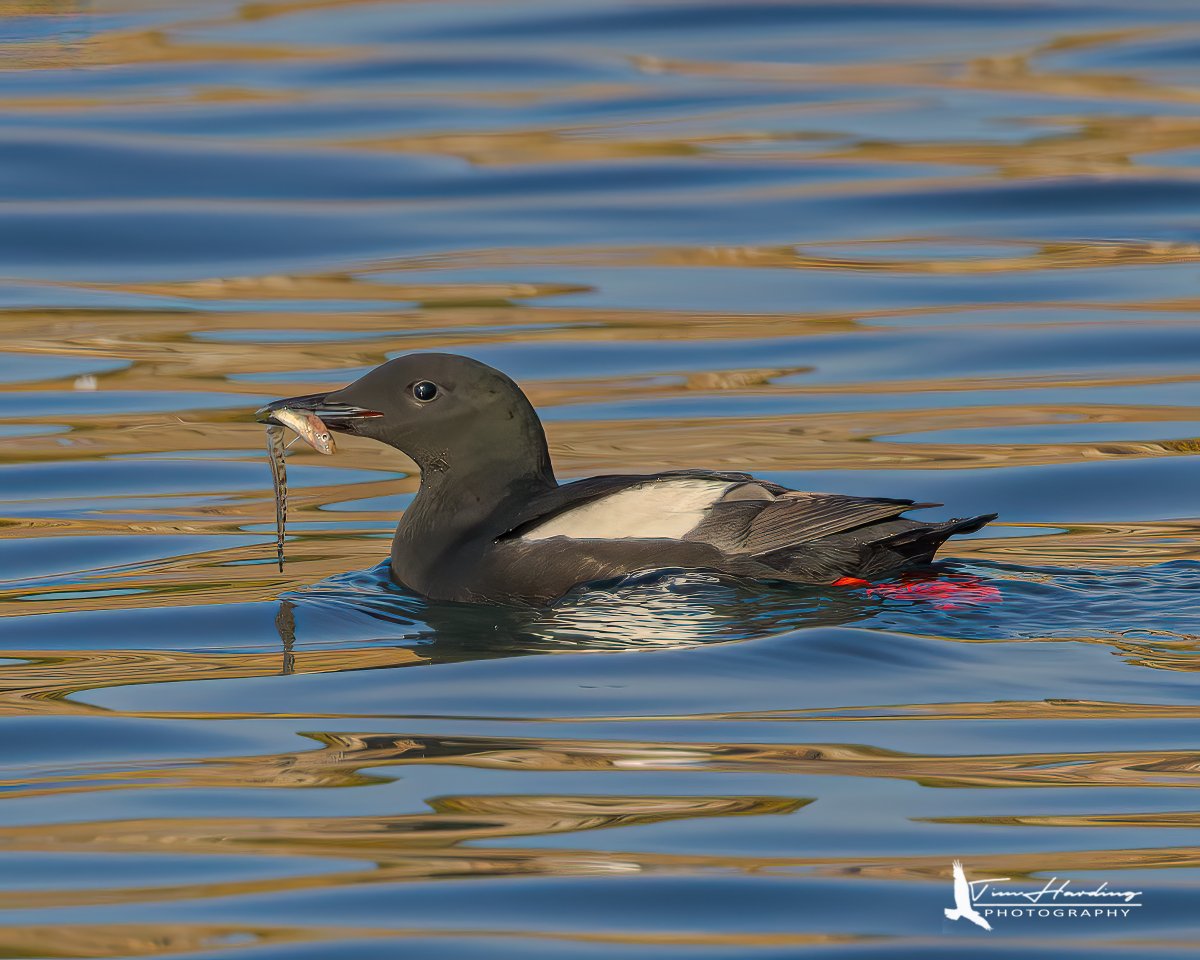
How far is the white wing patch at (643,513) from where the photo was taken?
6.82 meters

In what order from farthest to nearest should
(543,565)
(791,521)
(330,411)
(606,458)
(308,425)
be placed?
1. (606,458)
2. (330,411)
3. (308,425)
4. (543,565)
5. (791,521)

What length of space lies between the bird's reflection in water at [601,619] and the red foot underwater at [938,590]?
58 millimetres

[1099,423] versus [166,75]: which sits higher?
[166,75]

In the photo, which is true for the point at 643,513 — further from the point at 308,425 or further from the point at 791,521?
the point at 308,425

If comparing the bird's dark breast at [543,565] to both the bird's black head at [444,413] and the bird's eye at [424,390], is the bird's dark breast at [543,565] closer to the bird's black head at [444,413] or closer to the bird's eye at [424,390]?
the bird's black head at [444,413]

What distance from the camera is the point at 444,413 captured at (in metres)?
7.35

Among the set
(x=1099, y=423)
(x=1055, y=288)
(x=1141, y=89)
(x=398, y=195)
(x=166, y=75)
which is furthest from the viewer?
(x=166, y=75)

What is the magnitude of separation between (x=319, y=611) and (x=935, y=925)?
335cm

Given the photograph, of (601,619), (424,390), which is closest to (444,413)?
(424,390)

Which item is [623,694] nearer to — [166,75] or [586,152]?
[586,152]

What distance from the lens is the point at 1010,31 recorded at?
1967 cm

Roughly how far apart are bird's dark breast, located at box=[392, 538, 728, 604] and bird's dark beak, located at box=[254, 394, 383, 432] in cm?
55

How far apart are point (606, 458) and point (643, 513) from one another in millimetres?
2669

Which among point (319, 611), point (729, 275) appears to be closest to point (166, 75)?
point (729, 275)
